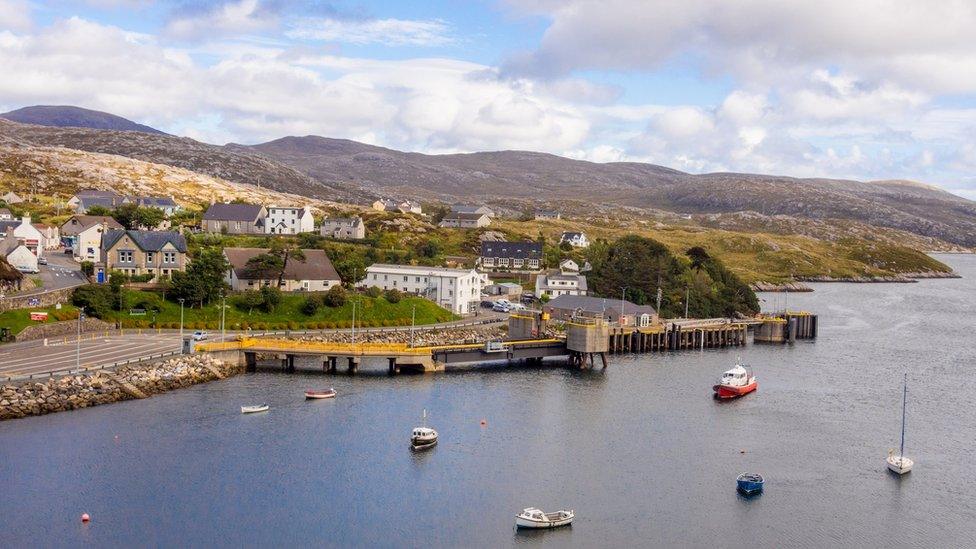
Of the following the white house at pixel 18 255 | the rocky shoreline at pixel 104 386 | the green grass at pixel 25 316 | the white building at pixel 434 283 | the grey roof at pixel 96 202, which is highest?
the grey roof at pixel 96 202

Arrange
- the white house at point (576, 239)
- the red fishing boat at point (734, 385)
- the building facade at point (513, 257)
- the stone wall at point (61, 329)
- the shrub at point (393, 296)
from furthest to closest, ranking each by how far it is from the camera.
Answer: the white house at point (576, 239), the building facade at point (513, 257), the shrub at point (393, 296), the red fishing boat at point (734, 385), the stone wall at point (61, 329)

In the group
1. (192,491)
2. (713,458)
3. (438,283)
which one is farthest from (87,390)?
(438,283)

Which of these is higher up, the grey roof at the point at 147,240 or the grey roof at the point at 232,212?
the grey roof at the point at 232,212

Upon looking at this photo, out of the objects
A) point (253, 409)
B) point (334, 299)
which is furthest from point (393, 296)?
point (253, 409)

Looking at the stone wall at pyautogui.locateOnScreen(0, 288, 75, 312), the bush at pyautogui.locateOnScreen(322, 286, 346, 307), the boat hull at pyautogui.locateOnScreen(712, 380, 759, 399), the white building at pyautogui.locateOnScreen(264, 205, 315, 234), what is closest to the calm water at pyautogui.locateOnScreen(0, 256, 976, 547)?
the boat hull at pyautogui.locateOnScreen(712, 380, 759, 399)

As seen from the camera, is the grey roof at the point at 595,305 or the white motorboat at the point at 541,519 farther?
the grey roof at the point at 595,305

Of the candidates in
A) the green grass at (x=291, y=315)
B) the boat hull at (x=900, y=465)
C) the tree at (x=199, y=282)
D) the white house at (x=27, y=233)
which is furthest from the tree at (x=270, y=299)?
the boat hull at (x=900, y=465)

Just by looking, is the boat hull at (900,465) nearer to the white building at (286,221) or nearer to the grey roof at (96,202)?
the white building at (286,221)
